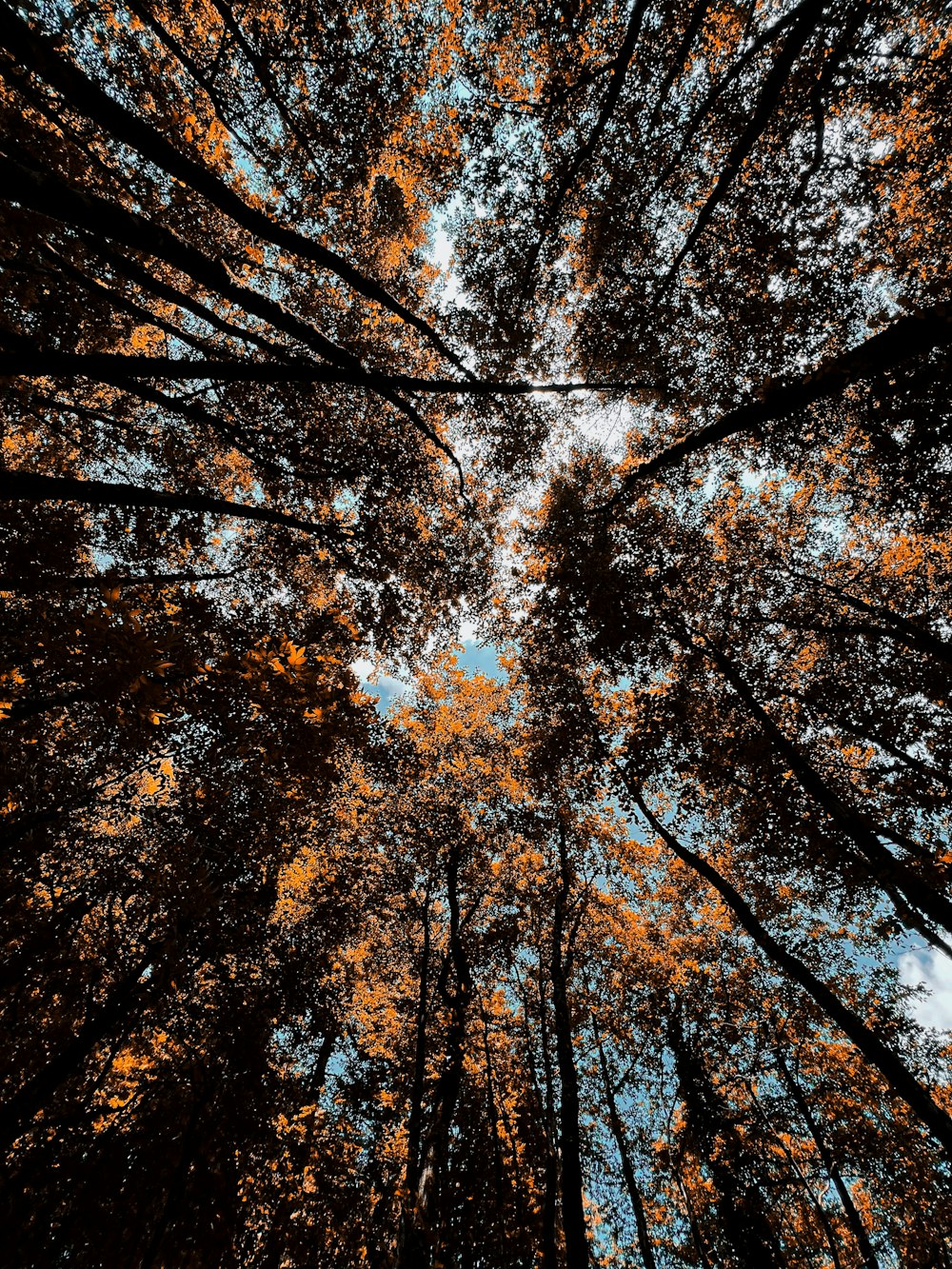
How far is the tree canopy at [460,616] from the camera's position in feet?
16.2

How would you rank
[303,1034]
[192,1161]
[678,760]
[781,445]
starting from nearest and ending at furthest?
[192,1161]
[303,1034]
[781,445]
[678,760]

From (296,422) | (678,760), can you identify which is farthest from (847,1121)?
(296,422)

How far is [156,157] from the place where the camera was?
13.3 feet

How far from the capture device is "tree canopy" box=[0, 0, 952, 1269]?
16.2 feet

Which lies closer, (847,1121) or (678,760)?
(678,760)

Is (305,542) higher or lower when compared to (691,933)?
higher

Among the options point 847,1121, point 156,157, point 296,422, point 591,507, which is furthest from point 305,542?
point 847,1121

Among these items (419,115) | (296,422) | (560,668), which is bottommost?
(560,668)

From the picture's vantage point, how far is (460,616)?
36.7ft

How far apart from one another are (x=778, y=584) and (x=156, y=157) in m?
12.0

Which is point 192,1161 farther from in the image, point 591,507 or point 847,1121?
point 847,1121

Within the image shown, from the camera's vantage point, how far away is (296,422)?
9.12 m

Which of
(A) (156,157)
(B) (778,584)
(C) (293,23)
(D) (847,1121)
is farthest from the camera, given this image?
(D) (847,1121)

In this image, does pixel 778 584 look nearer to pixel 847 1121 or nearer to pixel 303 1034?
pixel 303 1034
